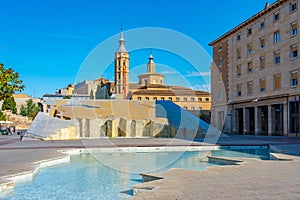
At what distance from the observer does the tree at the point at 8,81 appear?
1326cm

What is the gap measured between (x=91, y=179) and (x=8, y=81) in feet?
19.0

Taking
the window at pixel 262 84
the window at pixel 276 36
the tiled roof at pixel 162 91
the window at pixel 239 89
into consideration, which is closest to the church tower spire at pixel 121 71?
the tiled roof at pixel 162 91

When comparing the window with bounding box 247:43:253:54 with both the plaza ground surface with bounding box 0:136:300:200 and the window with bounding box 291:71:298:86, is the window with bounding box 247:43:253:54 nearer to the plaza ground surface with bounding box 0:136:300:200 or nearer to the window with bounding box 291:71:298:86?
the window with bounding box 291:71:298:86

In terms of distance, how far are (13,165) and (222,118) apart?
123 feet

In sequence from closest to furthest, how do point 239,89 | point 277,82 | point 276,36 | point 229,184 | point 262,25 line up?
point 229,184
point 277,82
point 276,36
point 262,25
point 239,89

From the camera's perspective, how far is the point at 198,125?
3200 centimetres

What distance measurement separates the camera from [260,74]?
36.6 m

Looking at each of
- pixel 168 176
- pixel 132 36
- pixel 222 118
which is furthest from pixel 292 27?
pixel 168 176

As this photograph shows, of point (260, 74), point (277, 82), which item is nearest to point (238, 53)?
point (260, 74)

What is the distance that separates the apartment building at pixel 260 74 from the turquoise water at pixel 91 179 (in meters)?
21.0

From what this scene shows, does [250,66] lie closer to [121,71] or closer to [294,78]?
[294,78]

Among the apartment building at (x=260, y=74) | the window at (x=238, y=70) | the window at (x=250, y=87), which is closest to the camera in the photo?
the apartment building at (x=260, y=74)

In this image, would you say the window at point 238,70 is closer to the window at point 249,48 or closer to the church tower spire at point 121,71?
the window at point 249,48

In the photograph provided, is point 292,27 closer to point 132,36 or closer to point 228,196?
point 132,36
